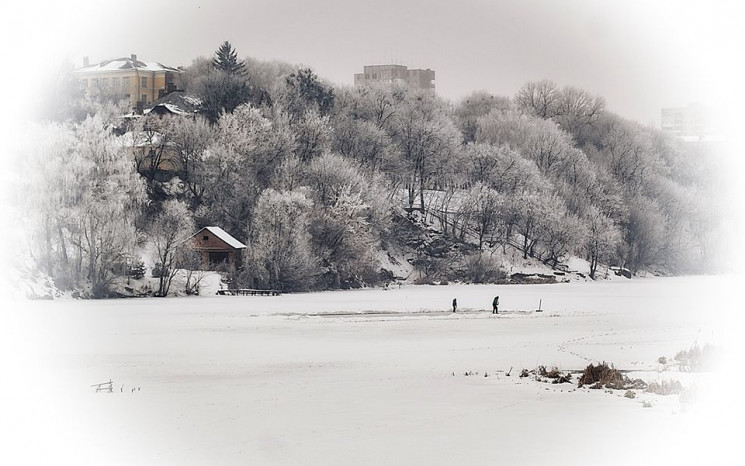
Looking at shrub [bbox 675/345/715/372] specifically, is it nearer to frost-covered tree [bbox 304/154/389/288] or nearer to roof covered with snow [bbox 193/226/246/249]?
frost-covered tree [bbox 304/154/389/288]

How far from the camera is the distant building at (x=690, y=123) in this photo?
58.1m

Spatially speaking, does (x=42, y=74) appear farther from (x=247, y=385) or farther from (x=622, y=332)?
(x=247, y=385)

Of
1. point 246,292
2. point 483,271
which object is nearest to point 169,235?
point 246,292

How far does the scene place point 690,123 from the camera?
72.2m

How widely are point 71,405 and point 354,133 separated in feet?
167

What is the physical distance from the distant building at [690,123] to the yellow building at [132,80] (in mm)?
32182

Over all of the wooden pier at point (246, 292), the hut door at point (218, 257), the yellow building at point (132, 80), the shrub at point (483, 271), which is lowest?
the shrub at point (483, 271)

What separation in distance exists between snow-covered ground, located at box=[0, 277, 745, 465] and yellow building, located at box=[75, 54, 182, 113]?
128 ft

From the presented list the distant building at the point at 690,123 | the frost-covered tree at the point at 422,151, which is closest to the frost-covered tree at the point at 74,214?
the frost-covered tree at the point at 422,151

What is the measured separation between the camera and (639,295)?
42750mm

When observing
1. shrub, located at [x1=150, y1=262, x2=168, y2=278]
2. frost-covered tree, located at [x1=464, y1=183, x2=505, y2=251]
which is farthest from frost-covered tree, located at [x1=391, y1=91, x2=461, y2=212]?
shrub, located at [x1=150, y1=262, x2=168, y2=278]

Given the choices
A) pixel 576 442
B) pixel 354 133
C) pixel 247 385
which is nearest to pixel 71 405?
pixel 247 385

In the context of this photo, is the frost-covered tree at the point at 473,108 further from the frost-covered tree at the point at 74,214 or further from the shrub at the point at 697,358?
the shrub at the point at 697,358

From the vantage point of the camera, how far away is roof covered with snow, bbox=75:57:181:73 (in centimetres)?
6801
